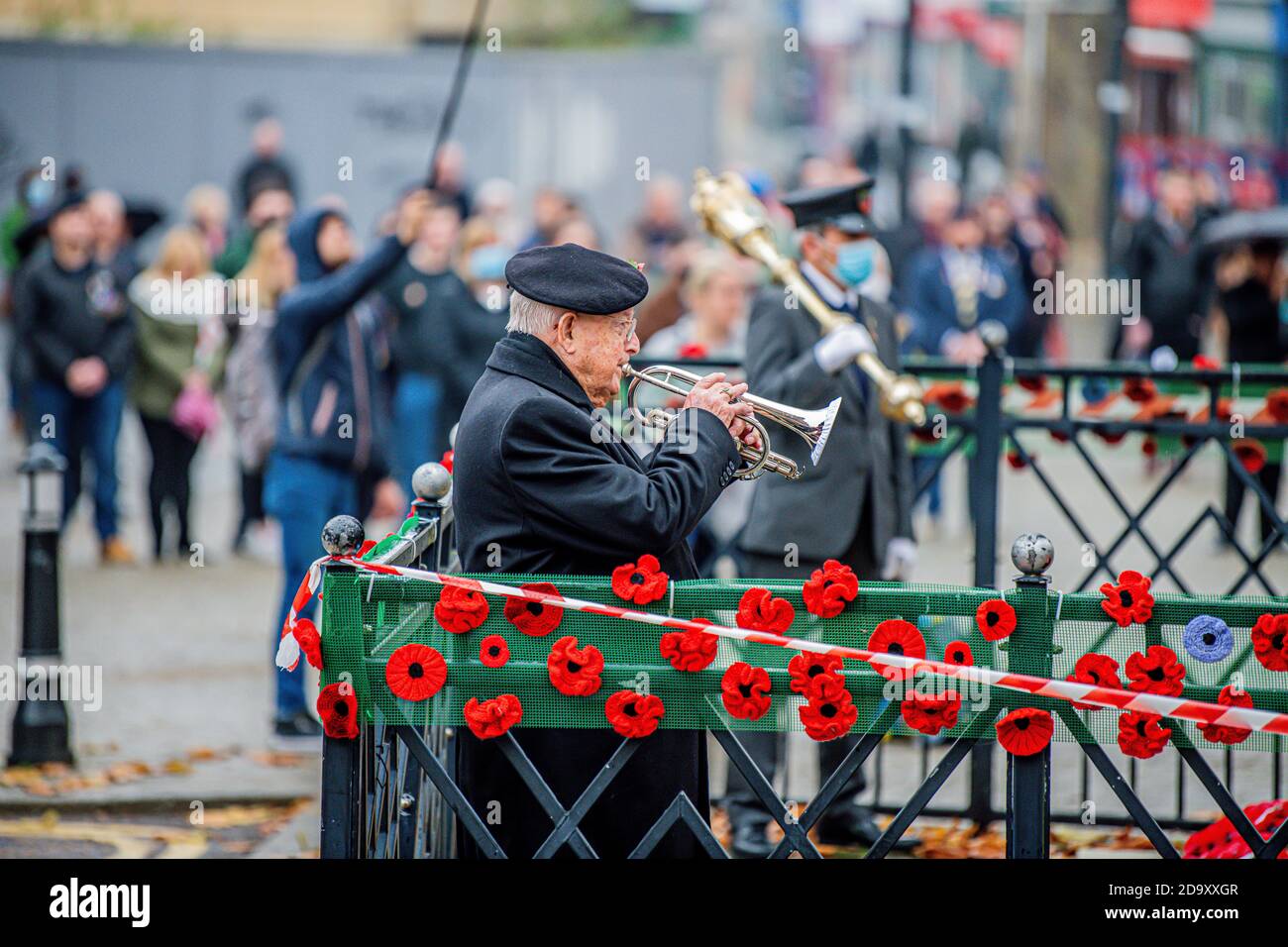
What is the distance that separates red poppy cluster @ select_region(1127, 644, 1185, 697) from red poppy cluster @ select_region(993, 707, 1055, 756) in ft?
0.69

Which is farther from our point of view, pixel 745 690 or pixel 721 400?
pixel 721 400

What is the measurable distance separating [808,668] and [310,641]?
99cm

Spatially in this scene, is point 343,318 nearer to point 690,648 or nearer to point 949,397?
point 949,397

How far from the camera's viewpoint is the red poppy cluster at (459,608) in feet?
12.2

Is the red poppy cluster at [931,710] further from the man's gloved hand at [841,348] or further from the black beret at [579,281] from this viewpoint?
the man's gloved hand at [841,348]

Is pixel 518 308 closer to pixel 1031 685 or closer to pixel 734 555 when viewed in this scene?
pixel 1031 685

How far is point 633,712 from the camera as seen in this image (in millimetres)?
3754

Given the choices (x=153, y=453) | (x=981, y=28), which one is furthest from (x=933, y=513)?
(x=981, y=28)

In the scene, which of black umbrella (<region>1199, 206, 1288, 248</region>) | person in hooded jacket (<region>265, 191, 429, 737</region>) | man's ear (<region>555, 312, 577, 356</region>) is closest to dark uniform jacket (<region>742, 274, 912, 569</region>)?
person in hooded jacket (<region>265, 191, 429, 737</region>)

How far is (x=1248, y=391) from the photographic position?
22.8ft

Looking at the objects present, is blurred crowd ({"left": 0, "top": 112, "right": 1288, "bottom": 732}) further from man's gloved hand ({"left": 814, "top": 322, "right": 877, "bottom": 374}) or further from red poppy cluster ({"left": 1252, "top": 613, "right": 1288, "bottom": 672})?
red poppy cluster ({"left": 1252, "top": 613, "right": 1288, "bottom": 672})

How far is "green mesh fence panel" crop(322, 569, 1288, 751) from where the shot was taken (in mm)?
3721
